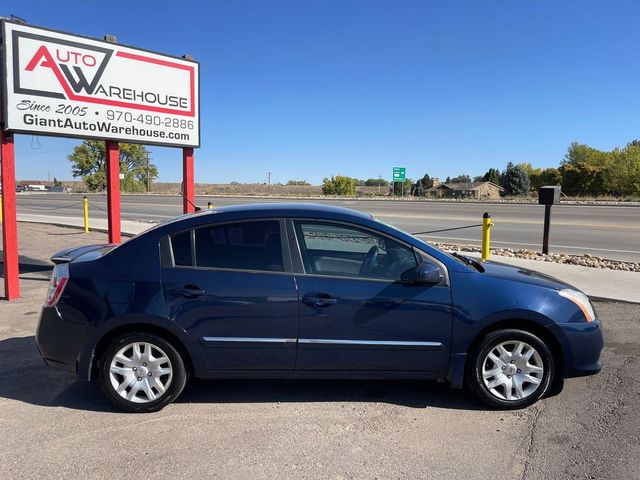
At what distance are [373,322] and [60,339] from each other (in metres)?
2.33

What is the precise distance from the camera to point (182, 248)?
13.1 ft

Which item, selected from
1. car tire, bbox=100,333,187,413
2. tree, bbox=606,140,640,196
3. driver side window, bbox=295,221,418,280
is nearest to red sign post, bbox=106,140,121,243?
car tire, bbox=100,333,187,413

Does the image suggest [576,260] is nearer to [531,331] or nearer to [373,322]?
[531,331]

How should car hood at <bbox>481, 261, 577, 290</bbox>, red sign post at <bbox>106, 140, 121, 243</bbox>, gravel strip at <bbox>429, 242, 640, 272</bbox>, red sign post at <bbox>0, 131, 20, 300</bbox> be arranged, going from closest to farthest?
1. car hood at <bbox>481, 261, 577, 290</bbox>
2. red sign post at <bbox>0, 131, 20, 300</bbox>
3. red sign post at <bbox>106, 140, 121, 243</bbox>
4. gravel strip at <bbox>429, 242, 640, 272</bbox>

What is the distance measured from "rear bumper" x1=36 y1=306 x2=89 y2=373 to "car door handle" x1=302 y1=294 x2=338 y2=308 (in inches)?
64.2

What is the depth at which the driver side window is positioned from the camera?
399 cm

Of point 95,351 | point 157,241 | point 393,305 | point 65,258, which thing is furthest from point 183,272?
point 393,305

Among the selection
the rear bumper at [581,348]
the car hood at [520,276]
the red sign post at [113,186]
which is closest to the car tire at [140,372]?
the car hood at [520,276]

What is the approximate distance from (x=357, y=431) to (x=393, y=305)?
920mm

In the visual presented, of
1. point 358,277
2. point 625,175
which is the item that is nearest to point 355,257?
point 358,277

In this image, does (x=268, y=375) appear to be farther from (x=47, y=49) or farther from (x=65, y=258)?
(x=47, y=49)

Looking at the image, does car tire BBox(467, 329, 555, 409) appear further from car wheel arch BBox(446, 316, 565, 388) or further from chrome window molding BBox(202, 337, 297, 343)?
chrome window molding BBox(202, 337, 297, 343)

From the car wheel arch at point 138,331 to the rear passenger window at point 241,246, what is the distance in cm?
57

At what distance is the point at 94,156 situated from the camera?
8075 centimetres
